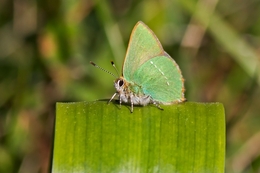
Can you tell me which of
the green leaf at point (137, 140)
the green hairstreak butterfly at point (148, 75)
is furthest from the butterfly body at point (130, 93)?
the green leaf at point (137, 140)

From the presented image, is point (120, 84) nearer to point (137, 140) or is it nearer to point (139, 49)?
point (139, 49)

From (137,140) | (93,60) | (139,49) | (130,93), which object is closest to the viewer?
(137,140)

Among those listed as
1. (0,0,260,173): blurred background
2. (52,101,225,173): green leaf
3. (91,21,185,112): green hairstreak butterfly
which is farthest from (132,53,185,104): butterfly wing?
(0,0,260,173): blurred background

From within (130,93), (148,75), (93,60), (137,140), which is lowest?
(137,140)

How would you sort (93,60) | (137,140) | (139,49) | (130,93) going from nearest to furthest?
1. (137,140)
2. (139,49)
3. (130,93)
4. (93,60)

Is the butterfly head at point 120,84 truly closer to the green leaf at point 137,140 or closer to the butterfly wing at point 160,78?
the butterfly wing at point 160,78

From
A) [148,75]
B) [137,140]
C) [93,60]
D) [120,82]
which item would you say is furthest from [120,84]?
[93,60]

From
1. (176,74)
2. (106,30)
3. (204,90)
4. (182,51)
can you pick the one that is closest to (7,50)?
(106,30)
